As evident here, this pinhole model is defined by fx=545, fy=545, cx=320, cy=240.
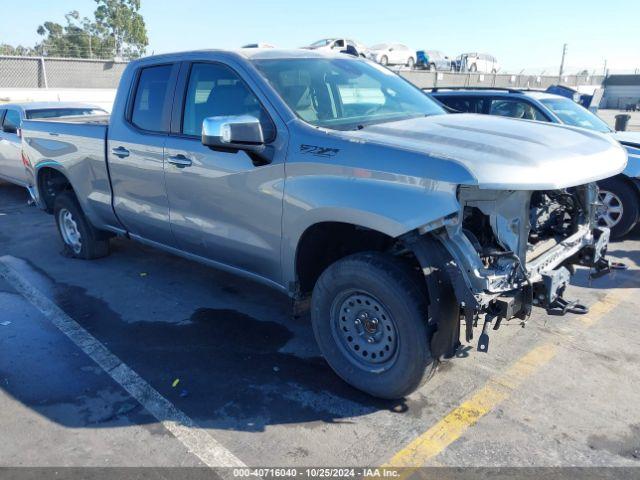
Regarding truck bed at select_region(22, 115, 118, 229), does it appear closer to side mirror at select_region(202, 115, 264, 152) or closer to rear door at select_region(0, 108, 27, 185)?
side mirror at select_region(202, 115, 264, 152)

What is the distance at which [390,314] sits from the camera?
322cm

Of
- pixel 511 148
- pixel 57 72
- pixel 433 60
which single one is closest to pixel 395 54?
pixel 433 60

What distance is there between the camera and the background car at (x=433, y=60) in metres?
32.4

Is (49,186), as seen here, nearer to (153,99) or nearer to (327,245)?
(153,99)

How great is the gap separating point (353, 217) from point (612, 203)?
501cm

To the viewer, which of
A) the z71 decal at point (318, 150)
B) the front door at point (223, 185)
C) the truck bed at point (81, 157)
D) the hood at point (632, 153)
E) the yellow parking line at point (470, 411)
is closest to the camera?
the yellow parking line at point (470, 411)

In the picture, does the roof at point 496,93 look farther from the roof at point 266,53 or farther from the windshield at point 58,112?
the windshield at point 58,112

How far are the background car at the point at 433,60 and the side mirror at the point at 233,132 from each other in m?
31.2

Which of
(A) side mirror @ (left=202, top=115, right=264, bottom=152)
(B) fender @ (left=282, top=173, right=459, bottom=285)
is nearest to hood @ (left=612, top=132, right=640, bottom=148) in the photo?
(B) fender @ (left=282, top=173, right=459, bottom=285)

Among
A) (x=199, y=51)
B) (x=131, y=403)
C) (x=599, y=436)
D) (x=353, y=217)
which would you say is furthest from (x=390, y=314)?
(x=199, y=51)

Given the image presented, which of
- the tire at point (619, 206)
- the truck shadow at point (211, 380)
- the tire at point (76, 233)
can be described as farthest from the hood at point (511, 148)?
the tire at point (76, 233)

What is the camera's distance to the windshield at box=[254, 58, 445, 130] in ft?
12.2

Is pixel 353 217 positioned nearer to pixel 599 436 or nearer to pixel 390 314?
pixel 390 314

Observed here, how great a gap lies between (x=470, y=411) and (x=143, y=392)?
2097 mm
